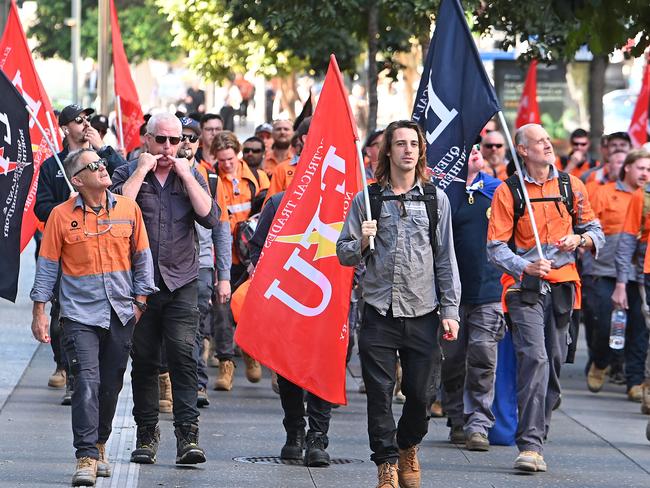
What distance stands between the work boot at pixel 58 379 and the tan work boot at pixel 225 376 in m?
1.15

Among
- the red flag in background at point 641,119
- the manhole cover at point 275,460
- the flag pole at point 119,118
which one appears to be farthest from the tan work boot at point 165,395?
the red flag in background at point 641,119

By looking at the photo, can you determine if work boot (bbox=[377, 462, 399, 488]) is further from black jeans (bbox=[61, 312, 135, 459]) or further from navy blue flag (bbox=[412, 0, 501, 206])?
navy blue flag (bbox=[412, 0, 501, 206])

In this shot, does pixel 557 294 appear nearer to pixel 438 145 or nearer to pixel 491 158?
pixel 438 145

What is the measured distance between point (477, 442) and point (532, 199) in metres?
1.59

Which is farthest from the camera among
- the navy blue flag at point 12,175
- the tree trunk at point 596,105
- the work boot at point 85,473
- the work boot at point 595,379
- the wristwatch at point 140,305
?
the tree trunk at point 596,105

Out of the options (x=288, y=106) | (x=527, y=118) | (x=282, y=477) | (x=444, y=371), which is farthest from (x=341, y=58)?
(x=288, y=106)

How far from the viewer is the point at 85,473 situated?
8.43 meters

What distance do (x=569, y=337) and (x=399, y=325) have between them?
1881 millimetres

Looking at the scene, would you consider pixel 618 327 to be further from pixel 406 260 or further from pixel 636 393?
pixel 406 260

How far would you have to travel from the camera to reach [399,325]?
8273 millimetres

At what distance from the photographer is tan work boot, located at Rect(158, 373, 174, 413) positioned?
1134cm

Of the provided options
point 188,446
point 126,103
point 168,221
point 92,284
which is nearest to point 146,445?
point 188,446

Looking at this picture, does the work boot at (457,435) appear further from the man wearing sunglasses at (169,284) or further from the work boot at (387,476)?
the work boot at (387,476)

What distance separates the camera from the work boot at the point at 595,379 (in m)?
13.2
